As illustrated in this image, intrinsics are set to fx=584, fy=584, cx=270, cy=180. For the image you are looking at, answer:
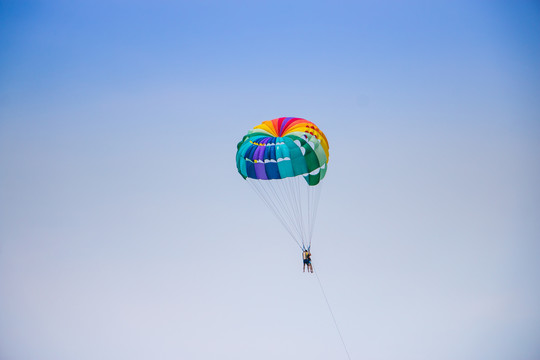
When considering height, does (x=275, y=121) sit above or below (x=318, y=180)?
above

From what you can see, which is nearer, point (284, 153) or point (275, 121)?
point (284, 153)

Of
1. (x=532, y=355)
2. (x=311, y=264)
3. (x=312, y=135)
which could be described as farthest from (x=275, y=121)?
(x=532, y=355)

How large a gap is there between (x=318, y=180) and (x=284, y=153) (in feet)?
9.01

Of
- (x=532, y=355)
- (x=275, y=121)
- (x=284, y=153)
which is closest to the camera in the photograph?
(x=284, y=153)

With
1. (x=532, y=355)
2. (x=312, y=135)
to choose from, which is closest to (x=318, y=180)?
(x=312, y=135)

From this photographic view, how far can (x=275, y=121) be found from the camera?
29.6m

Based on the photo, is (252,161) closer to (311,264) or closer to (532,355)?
(311,264)

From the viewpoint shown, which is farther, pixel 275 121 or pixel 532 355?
pixel 532 355

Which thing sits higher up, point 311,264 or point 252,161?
point 252,161

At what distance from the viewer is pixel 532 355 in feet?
279

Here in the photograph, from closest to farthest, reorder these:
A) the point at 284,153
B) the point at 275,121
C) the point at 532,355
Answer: the point at 284,153
the point at 275,121
the point at 532,355

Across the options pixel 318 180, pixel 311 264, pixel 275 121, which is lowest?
pixel 311 264

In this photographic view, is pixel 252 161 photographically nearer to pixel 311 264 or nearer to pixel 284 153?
pixel 284 153

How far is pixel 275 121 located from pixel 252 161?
2.74 metres
